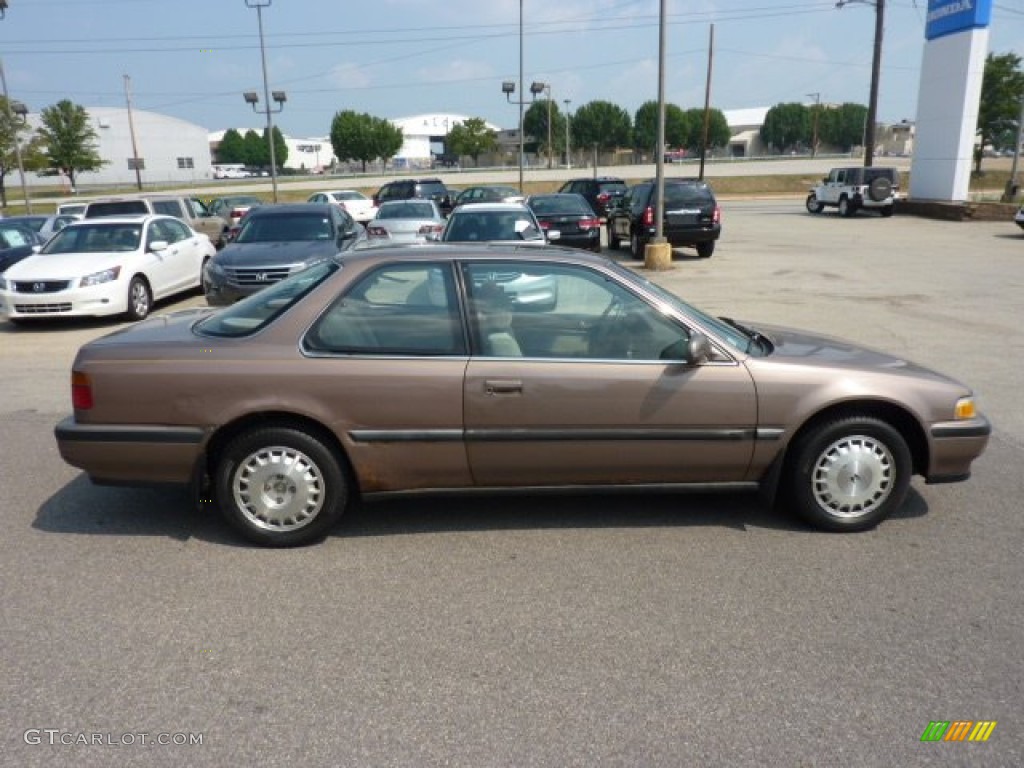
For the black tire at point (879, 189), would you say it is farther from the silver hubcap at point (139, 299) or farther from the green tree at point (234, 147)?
the green tree at point (234, 147)

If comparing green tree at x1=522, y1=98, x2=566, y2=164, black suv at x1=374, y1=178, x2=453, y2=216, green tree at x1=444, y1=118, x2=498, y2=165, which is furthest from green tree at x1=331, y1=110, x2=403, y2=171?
black suv at x1=374, y1=178, x2=453, y2=216

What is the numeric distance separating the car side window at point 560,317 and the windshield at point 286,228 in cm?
878

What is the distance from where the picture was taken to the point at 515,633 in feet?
10.9

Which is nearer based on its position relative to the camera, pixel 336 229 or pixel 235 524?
pixel 235 524

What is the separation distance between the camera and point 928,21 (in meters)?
28.3

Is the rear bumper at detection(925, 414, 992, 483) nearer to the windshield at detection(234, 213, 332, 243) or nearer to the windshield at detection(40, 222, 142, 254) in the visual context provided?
the windshield at detection(234, 213, 332, 243)

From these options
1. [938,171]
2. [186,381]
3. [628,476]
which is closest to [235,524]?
[186,381]

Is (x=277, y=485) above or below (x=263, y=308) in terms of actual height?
below

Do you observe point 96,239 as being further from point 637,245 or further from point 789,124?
point 789,124

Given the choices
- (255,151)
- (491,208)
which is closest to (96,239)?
(491,208)

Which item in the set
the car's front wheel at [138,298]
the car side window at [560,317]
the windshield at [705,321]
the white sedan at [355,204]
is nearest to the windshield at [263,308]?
the car side window at [560,317]

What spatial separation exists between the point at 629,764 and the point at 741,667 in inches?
28.6

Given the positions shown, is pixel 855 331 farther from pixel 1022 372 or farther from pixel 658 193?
pixel 658 193

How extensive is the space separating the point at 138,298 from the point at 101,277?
2.49 feet
